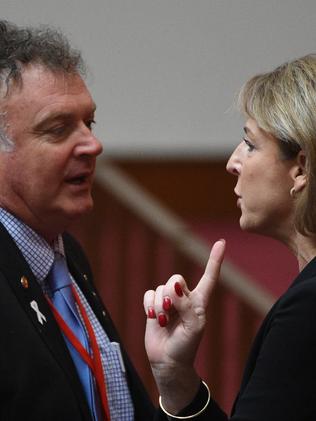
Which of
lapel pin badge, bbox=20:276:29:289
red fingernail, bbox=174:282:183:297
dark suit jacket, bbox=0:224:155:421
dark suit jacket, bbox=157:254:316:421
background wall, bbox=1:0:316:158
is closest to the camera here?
dark suit jacket, bbox=157:254:316:421

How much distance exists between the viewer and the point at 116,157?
6453 millimetres

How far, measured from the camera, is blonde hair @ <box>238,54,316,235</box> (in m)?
3.21

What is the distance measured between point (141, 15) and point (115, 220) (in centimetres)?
95

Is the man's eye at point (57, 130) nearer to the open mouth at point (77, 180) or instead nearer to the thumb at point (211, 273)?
the open mouth at point (77, 180)

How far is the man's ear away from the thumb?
0.23 m

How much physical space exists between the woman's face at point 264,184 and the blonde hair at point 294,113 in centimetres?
3

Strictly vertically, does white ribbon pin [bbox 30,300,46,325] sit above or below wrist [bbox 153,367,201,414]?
above

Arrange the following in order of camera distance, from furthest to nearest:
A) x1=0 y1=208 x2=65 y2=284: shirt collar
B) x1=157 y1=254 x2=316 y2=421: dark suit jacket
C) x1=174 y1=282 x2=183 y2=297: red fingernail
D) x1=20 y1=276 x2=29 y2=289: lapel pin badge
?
x1=0 y1=208 x2=65 y2=284: shirt collar
x1=20 y1=276 x2=29 y2=289: lapel pin badge
x1=174 y1=282 x2=183 y2=297: red fingernail
x1=157 y1=254 x2=316 y2=421: dark suit jacket

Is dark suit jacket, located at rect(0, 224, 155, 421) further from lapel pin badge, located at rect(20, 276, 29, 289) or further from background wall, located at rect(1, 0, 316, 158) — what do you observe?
background wall, located at rect(1, 0, 316, 158)

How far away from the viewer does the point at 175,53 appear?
6.32m

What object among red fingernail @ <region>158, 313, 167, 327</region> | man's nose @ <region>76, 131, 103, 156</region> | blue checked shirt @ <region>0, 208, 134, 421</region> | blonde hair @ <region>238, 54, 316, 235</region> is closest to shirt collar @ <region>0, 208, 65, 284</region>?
blue checked shirt @ <region>0, 208, 134, 421</region>

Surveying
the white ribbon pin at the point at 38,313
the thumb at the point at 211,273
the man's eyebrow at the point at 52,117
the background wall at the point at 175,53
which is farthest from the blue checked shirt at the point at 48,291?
the background wall at the point at 175,53

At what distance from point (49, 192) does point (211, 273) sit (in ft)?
1.52

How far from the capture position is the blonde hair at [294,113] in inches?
126
